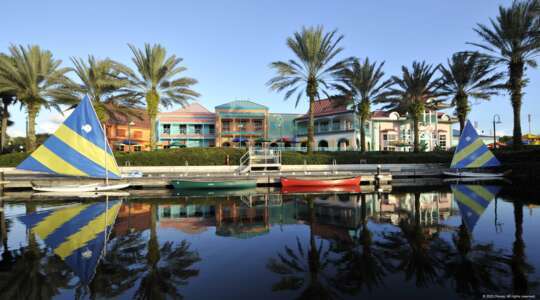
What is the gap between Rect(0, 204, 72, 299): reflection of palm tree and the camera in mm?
5832

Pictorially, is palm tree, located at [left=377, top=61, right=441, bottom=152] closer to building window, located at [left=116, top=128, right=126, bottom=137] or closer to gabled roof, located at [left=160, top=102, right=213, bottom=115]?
gabled roof, located at [left=160, top=102, right=213, bottom=115]

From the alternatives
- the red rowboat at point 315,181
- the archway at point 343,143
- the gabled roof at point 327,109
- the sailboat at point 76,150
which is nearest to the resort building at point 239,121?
the gabled roof at point 327,109

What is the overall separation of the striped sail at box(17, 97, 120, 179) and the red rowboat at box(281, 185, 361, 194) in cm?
1160

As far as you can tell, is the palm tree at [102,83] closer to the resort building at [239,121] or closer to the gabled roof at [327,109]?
the resort building at [239,121]

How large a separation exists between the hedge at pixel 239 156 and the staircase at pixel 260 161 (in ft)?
4.58

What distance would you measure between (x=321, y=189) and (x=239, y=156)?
12.9 metres

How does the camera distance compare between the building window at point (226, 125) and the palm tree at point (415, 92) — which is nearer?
the palm tree at point (415, 92)

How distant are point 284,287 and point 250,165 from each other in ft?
76.6

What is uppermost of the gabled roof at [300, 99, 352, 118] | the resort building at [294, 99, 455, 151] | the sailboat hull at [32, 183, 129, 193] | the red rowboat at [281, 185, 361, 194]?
the gabled roof at [300, 99, 352, 118]

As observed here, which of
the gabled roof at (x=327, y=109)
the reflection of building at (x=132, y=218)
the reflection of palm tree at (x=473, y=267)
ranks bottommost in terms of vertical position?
the reflection of palm tree at (x=473, y=267)

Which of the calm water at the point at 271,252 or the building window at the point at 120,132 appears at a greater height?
the building window at the point at 120,132

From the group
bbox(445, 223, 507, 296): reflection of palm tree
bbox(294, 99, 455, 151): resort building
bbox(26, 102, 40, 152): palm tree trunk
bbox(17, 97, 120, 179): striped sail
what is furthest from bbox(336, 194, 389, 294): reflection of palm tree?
bbox(294, 99, 455, 151): resort building

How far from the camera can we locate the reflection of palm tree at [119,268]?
590cm

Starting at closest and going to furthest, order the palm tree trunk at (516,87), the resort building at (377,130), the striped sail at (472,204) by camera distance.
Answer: the striped sail at (472,204) < the palm tree trunk at (516,87) < the resort building at (377,130)
